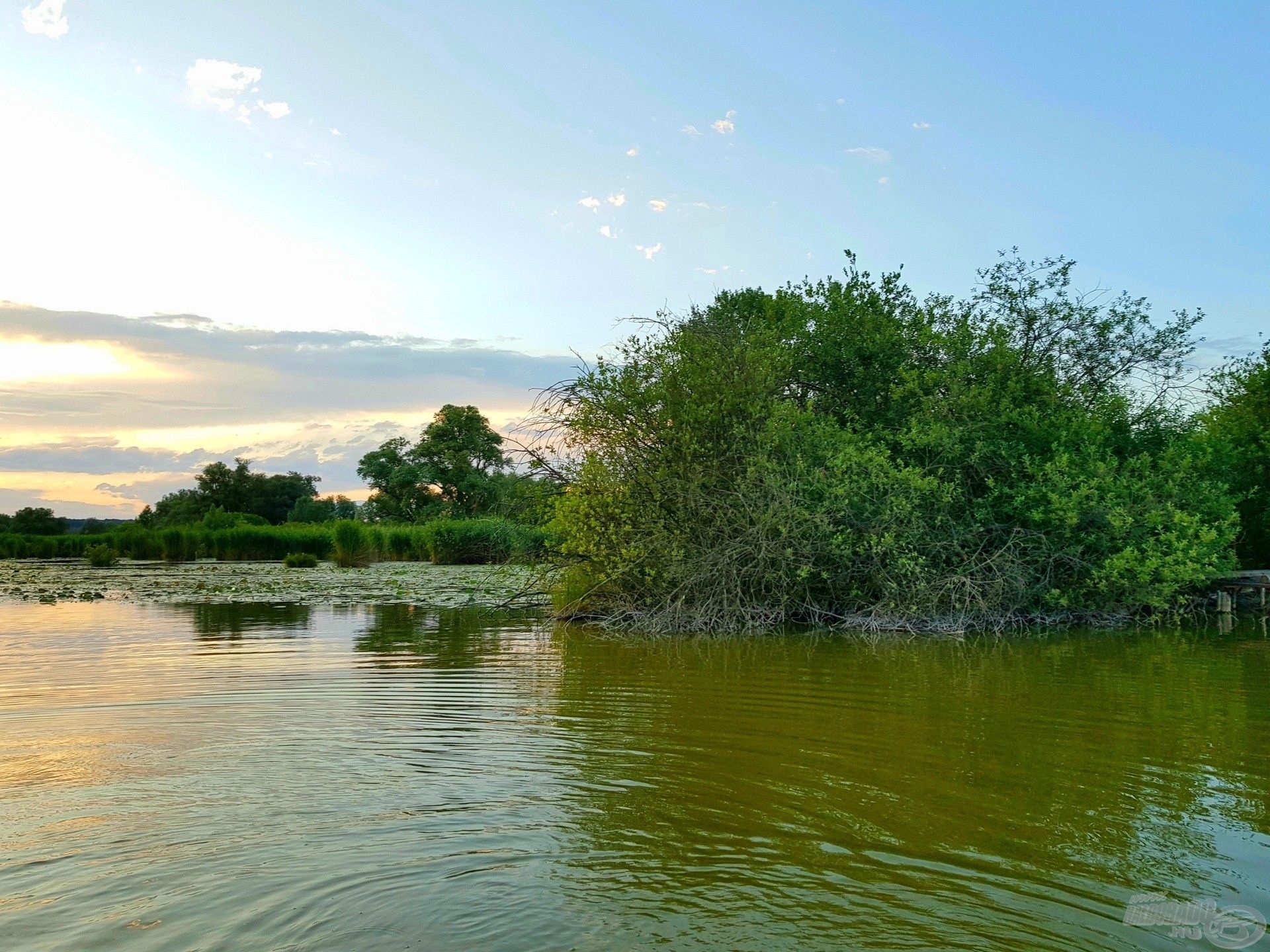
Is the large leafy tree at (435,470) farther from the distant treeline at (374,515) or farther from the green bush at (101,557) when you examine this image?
the green bush at (101,557)

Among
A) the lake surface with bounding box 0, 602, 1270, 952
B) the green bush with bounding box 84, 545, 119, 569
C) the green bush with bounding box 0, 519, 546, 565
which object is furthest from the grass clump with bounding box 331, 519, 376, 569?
the lake surface with bounding box 0, 602, 1270, 952

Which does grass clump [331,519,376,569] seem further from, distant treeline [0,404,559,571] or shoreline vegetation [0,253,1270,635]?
shoreline vegetation [0,253,1270,635]

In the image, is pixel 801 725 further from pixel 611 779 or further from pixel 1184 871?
pixel 1184 871

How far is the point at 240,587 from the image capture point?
68.9 feet

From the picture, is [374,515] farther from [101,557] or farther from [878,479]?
[878,479]

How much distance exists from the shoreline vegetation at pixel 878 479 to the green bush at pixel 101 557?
65.7 feet

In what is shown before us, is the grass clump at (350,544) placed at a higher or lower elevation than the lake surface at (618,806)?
higher

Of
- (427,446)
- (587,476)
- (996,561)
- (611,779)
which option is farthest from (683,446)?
(427,446)

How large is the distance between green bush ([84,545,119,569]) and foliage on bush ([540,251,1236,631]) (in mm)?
22482

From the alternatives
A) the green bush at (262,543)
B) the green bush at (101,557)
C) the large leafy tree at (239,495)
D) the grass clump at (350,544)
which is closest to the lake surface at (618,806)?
the green bush at (262,543)

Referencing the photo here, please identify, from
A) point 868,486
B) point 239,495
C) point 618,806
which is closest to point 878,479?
point 868,486

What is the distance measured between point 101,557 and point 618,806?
31.7m

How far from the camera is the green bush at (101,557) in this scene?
3069cm

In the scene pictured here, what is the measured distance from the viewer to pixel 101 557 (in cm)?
3081
